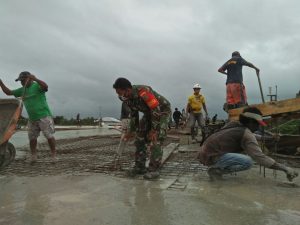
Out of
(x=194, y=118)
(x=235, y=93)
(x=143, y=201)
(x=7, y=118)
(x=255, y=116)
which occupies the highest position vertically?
(x=235, y=93)

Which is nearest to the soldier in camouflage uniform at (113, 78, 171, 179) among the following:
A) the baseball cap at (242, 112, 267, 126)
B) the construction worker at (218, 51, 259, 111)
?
the baseball cap at (242, 112, 267, 126)

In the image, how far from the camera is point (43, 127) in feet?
22.0

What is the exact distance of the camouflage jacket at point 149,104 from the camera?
17.5 feet

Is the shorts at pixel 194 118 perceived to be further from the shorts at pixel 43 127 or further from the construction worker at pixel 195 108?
the shorts at pixel 43 127

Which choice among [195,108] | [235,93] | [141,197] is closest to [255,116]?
[141,197]

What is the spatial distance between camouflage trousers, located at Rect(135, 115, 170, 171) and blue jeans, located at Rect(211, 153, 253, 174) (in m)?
0.82

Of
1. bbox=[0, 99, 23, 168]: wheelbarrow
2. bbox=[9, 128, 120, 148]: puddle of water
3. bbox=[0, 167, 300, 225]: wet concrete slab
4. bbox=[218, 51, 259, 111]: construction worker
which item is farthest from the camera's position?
bbox=[9, 128, 120, 148]: puddle of water

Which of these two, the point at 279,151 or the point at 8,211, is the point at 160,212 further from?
the point at 279,151

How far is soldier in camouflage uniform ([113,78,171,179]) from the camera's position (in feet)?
17.4

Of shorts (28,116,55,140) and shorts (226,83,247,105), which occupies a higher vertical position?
shorts (226,83,247,105)

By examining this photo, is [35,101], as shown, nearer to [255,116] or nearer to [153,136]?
[153,136]

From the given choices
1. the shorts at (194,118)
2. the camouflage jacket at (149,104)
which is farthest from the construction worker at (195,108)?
the camouflage jacket at (149,104)

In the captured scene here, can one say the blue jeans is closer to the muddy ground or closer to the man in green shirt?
the muddy ground

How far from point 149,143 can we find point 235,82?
9.87 ft
